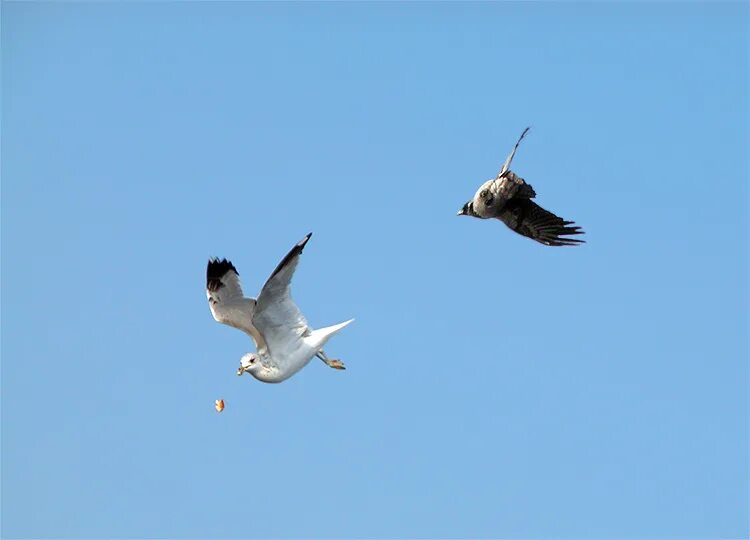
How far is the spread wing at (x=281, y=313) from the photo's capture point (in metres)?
23.5

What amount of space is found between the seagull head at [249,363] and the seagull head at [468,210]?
17.6 feet

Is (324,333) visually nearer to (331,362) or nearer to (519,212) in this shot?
(331,362)

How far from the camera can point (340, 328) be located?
24.4m

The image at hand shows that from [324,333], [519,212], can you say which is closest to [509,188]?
Answer: [519,212]

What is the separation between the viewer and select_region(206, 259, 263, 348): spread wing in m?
25.9

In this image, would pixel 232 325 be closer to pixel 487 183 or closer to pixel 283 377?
pixel 283 377

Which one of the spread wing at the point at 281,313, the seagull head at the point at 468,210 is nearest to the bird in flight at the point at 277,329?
the spread wing at the point at 281,313

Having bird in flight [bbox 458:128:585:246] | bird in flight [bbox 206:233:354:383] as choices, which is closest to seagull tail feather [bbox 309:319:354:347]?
bird in flight [bbox 206:233:354:383]

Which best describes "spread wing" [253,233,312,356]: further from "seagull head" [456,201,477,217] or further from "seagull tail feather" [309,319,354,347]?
"seagull head" [456,201,477,217]

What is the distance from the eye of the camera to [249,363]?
25062mm

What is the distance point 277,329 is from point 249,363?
99cm

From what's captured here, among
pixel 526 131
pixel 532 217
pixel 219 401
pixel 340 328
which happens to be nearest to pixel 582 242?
pixel 532 217

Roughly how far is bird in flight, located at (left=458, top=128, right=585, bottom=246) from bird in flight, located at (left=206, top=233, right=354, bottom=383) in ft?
13.7

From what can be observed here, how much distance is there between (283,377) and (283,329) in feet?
3.31
